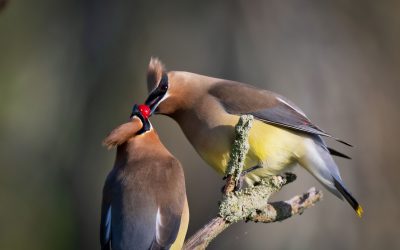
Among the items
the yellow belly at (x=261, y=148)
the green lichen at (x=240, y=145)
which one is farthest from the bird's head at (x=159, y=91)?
the green lichen at (x=240, y=145)

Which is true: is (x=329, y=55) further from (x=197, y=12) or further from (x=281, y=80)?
(x=197, y=12)

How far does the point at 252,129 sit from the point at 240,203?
69 cm

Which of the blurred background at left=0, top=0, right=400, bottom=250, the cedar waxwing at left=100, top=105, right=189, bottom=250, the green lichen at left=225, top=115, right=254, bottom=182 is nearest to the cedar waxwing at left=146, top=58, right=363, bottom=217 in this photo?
the cedar waxwing at left=100, top=105, right=189, bottom=250

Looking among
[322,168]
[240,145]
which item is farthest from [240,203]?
[322,168]

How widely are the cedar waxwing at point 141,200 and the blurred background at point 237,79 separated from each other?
195cm

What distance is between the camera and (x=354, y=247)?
20.3 feet

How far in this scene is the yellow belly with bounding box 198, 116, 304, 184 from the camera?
4.48 meters

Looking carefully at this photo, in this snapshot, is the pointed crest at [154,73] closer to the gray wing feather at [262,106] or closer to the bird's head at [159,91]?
the bird's head at [159,91]

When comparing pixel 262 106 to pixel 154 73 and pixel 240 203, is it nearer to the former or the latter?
pixel 154 73

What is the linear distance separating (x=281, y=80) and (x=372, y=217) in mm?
1209

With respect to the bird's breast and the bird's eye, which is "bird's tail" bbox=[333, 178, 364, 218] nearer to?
the bird's breast

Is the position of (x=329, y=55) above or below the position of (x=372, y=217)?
above

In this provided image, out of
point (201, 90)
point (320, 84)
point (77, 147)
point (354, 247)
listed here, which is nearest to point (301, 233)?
point (354, 247)

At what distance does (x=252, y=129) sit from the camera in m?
4.55
